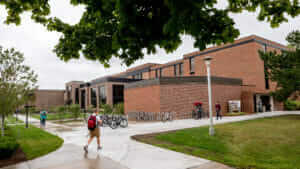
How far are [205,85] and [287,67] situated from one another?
8479 mm

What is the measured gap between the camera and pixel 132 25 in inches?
123

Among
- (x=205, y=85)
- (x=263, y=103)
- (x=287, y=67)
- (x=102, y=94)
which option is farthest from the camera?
(x=102, y=94)

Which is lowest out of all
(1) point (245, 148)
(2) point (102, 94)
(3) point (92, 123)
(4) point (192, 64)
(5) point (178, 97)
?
(1) point (245, 148)

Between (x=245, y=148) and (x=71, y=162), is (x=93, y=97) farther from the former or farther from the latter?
(x=245, y=148)

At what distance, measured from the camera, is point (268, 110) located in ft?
95.7

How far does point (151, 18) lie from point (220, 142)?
713 cm

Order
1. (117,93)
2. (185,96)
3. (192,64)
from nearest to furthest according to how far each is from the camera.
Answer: (185,96), (192,64), (117,93)

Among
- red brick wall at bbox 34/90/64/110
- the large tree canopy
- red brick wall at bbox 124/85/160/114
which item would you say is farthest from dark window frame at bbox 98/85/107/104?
the large tree canopy

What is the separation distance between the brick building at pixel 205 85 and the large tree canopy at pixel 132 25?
17393 millimetres

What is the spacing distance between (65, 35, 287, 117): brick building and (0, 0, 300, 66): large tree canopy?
685 inches

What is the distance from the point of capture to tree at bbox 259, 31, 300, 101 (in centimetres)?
1650

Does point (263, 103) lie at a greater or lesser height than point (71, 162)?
greater

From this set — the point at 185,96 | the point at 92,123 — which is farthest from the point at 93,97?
the point at 92,123

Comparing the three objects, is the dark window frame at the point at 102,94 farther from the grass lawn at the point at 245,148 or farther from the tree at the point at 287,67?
the grass lawn at the point at 245,148
